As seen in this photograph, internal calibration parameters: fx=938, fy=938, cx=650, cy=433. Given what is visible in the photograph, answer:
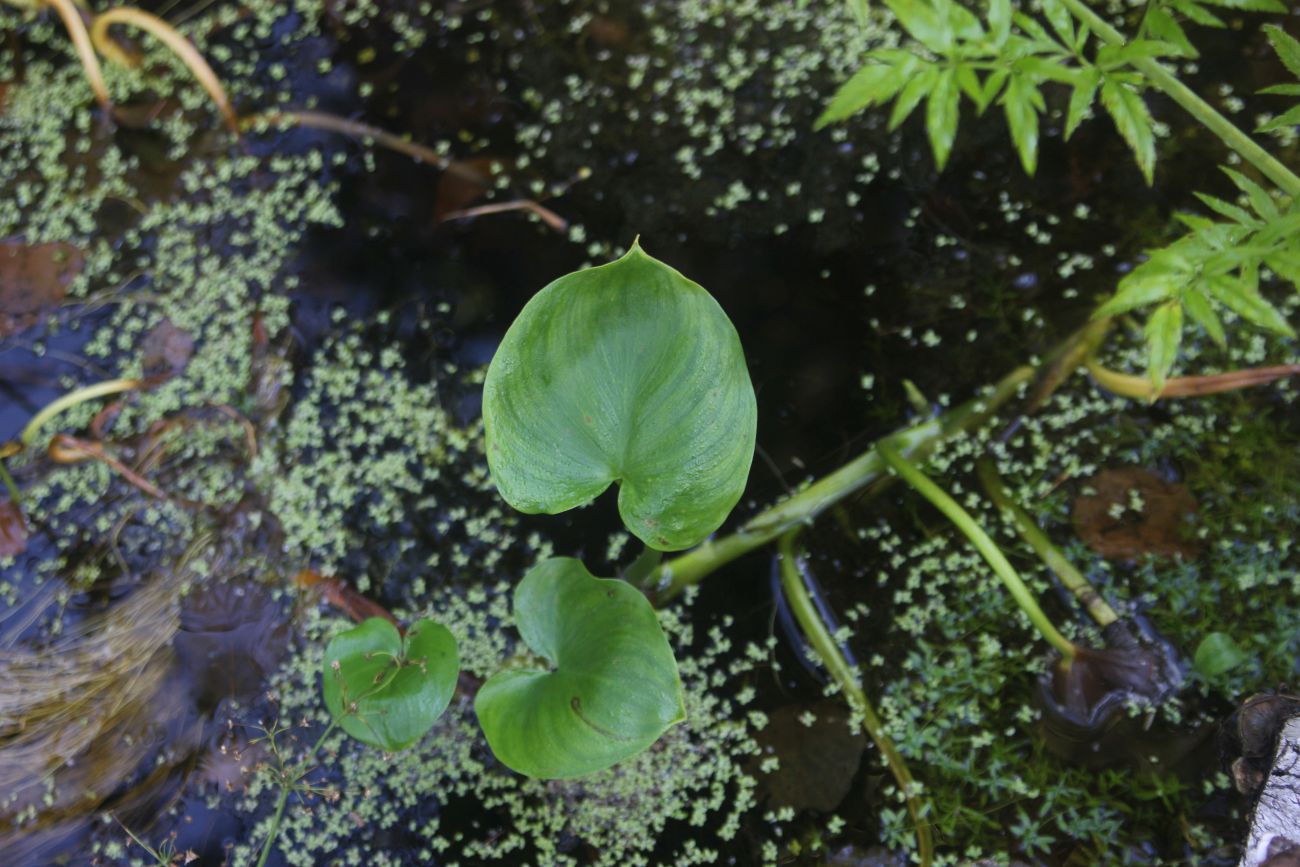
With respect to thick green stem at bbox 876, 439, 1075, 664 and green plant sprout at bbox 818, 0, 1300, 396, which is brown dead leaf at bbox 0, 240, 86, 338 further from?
thick green stem at bbox 876, 439, 1075, 664

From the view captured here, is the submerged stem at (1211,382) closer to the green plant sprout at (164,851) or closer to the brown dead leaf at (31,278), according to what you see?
the green plant sprout at (164,851)

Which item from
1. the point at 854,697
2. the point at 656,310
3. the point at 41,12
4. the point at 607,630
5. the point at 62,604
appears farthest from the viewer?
the point at 41,12

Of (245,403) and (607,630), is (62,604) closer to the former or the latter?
(245,403)

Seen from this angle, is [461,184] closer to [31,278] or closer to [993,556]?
[31,278]

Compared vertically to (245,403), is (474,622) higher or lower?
lower

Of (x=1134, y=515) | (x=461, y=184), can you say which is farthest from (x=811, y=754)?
(x=461, y=184)

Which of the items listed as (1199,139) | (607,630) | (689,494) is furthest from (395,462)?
(1199,139)

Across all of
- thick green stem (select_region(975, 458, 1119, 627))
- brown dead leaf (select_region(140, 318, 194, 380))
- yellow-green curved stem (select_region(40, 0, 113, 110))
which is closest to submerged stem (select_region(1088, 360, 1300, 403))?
thick green stem (select_region(975, 458, 1119, 627))
